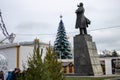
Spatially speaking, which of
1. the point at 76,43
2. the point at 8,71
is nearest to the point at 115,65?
the point at 76,43

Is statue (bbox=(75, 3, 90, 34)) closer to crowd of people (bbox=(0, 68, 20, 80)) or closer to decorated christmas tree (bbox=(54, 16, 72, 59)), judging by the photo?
crowd of people (bbox=(0, 68, 20, 80))

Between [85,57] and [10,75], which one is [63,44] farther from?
[10,75]

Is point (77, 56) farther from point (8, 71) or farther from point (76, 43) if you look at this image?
point (8, 71)

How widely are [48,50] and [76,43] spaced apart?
16245 mm

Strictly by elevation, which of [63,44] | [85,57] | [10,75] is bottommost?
[10,75]

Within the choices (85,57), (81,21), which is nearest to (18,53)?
(85,57)

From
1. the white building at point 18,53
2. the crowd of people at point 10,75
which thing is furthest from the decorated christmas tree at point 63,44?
the white building at point 18,53

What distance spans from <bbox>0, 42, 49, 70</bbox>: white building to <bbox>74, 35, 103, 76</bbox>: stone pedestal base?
14.3 metres

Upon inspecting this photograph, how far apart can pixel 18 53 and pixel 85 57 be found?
14924 mm

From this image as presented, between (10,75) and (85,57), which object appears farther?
(85,57)

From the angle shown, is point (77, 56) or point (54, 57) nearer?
point (54, 57)

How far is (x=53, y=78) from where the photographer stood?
339 inches

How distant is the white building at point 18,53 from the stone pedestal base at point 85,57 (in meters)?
14.3

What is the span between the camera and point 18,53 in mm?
9414
